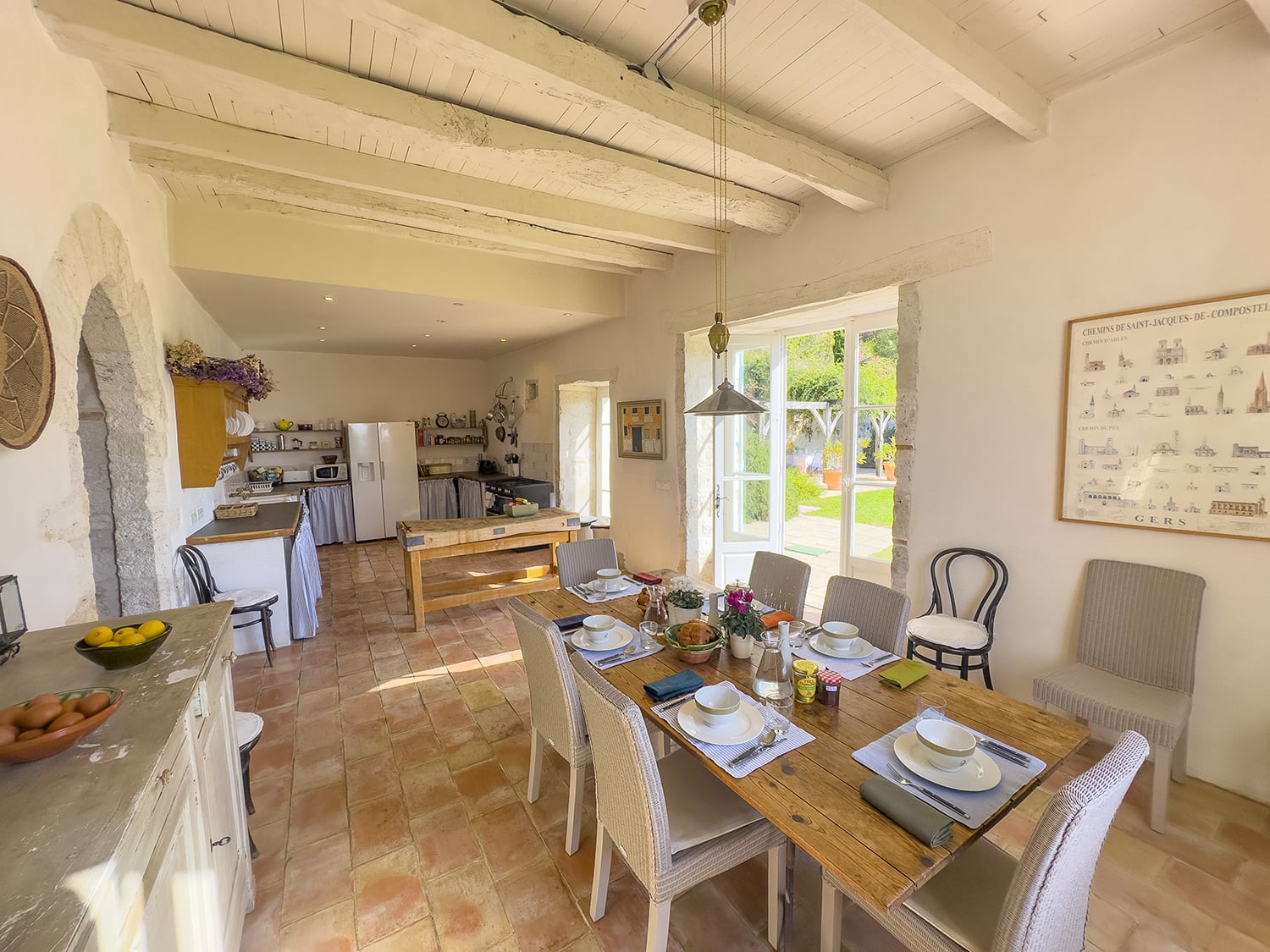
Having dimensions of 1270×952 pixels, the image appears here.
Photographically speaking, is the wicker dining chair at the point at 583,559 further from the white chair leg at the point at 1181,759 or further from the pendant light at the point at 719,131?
the white chair leg at the point at 1181,759

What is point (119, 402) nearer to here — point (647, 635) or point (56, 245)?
point (56, 245)

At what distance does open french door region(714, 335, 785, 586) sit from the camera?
4.36 m

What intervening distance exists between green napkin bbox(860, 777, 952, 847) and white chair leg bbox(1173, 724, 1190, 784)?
1.91 metres

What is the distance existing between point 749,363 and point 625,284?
58.0 inches

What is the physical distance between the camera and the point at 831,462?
4.54 m

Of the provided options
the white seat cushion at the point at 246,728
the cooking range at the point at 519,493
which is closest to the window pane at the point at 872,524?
the cooking range at the point at 519,493

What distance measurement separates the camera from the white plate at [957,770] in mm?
1248

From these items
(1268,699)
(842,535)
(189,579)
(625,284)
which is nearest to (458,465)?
(625,284)

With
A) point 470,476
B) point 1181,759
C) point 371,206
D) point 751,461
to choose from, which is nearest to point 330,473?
point 470,476

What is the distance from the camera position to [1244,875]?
177 cm

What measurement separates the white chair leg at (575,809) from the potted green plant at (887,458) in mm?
2815

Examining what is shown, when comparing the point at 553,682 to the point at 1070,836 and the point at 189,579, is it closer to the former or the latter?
the point at 1070,836

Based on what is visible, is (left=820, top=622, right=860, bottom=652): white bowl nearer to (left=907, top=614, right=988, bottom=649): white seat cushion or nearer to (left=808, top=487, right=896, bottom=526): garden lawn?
(left=907, top=614, right=988, bottom=649): white seat cushion

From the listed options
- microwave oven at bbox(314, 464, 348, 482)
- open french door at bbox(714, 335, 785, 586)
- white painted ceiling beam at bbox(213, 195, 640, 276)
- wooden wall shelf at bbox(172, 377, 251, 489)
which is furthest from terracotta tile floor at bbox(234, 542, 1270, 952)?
microwave oven at bbox(314, 464, 348, 482)
